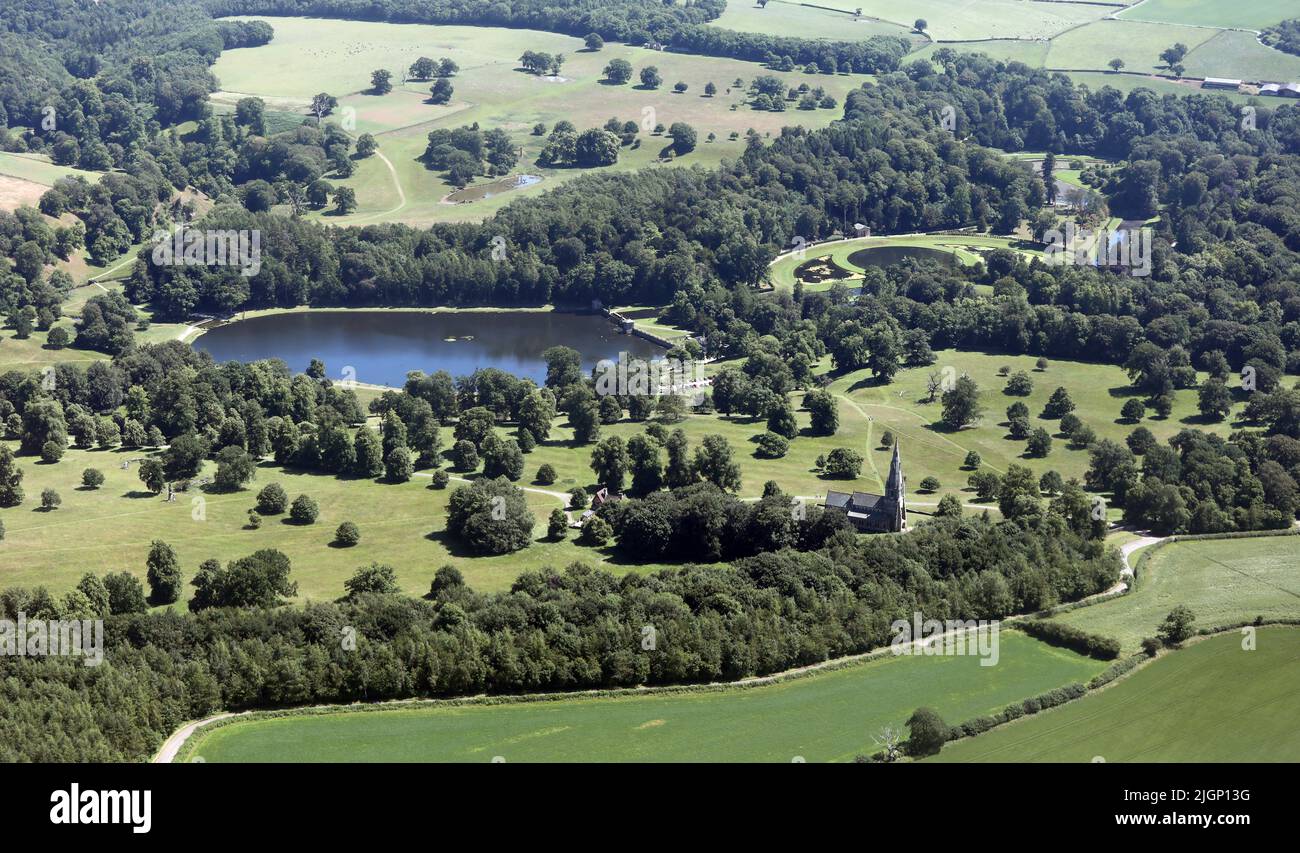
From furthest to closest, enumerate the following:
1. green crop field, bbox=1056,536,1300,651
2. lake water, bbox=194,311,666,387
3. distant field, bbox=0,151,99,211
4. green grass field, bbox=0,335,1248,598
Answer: distant field, bbox=0,151,99,211 → lake water, bbox=194,311,666,387 → green grass field, bbox=0,335,1248,598 → green crop field, bbox=1056,536,1300,651

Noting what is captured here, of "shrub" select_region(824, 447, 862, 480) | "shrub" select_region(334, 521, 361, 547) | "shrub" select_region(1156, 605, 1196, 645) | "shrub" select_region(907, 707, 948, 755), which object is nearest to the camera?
"shrub" select_region(907, 707, 948, 755)

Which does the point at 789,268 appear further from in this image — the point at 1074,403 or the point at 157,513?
the point at 157,513

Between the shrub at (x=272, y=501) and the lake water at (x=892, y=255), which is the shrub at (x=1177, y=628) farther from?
the lake water at (x=892, y=255)

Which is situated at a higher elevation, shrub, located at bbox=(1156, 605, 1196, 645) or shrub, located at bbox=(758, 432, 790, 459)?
shrub, located at bbox=(758, 432, 790, 459)

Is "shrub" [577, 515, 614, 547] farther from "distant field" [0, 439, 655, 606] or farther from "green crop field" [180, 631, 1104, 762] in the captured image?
"green crop field" [180, 631, 1104, 762]

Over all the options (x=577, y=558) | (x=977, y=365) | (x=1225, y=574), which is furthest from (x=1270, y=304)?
(x=577, y=558)

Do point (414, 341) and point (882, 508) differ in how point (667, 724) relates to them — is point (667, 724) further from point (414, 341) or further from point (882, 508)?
point (414, 341)

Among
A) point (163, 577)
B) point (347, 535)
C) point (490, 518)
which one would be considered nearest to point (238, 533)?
point (347, 535)

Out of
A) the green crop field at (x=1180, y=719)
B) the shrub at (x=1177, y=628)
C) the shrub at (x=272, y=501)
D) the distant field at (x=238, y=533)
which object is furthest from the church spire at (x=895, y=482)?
the shrub at (x=272, y=501)

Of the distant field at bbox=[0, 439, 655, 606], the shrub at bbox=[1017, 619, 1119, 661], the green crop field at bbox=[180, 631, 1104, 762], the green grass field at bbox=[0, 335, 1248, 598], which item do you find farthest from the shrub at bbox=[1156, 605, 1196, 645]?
the distant field at bbox=[0, 439, 655, 606]

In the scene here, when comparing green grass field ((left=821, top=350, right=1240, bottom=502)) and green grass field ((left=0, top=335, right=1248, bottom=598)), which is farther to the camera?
A: green grass field ((left=821, top=350, right=1240, bottom=502))
